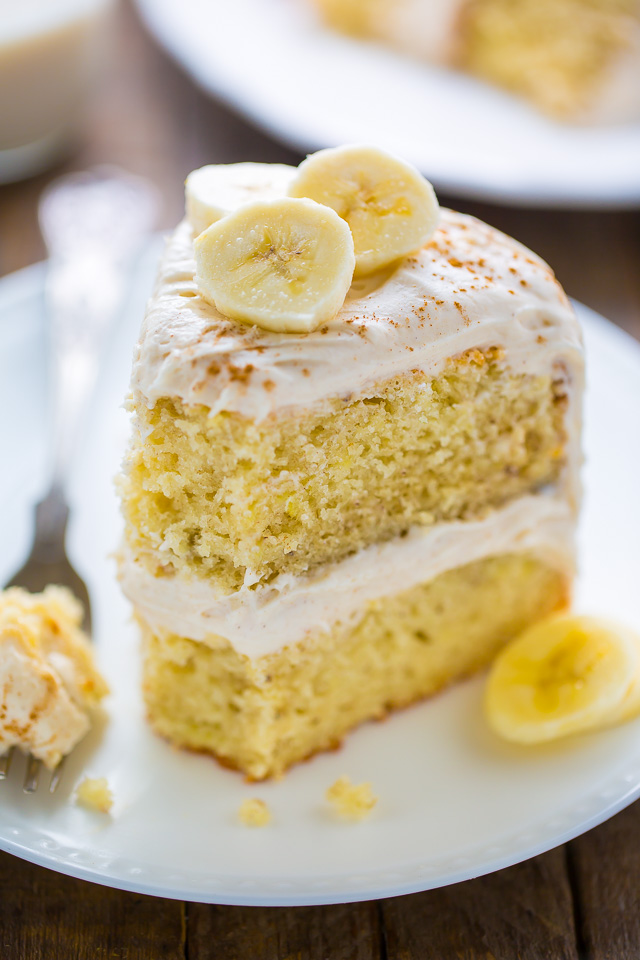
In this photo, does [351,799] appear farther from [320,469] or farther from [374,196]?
[374,196]

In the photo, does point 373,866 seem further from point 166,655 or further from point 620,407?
point 620,407

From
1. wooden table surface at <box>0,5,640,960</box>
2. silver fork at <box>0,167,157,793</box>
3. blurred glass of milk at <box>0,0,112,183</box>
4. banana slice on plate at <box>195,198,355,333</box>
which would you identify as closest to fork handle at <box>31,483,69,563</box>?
silver fork at <box>0,167,157,793</box>

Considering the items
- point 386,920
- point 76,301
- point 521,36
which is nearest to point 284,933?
point 386,920

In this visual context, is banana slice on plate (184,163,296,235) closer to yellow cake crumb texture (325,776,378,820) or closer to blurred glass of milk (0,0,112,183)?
yellow cake crumb texture (325,776,378,820)

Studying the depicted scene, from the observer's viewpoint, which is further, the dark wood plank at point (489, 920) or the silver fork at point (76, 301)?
the silver fork at point (76, 301)

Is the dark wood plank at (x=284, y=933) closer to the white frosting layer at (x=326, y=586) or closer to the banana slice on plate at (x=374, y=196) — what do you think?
the white frosting layer at (x=326, y=586)

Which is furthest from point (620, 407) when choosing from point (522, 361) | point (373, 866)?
point (373, 866)

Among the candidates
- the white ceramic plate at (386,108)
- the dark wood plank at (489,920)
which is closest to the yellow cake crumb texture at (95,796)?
the dark wood plank at (489,920)
